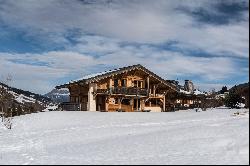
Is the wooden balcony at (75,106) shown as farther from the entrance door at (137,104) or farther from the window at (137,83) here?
the window at (137,83)

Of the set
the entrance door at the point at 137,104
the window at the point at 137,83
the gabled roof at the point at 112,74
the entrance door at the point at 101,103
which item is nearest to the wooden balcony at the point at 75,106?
the entrance door at the point at 101,103

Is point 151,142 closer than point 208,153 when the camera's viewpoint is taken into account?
No

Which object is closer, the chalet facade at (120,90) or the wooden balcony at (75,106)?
the chalet facade at (120,90)

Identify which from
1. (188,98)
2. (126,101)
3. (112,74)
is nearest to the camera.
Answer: (112,74)

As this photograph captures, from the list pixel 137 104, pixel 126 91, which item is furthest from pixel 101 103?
pixel 137 104

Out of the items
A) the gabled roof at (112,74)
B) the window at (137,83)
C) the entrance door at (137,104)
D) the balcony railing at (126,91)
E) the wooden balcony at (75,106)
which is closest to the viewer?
the gabled roof at (112,74)

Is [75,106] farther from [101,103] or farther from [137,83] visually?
[137,83]

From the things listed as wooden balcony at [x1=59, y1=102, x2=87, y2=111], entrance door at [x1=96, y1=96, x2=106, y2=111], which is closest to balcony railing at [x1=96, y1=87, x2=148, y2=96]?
entrance door at [x1=96, y1=96, x2=106, y2=111]

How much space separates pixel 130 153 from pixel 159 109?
135 ft

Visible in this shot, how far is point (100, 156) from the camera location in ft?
45.4

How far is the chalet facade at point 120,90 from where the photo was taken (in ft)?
157

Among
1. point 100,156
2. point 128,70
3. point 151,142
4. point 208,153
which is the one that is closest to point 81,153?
point 100,156

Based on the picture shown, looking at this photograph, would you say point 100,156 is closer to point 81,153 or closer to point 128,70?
point 81,153

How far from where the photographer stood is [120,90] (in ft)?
161
